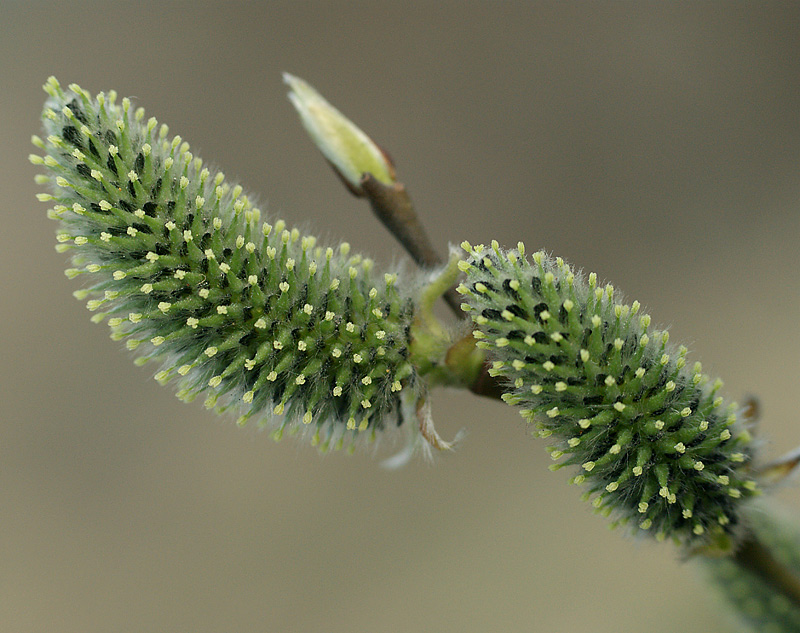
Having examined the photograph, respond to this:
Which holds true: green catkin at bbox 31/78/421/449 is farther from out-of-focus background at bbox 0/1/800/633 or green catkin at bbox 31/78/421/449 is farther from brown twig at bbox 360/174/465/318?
out-of-focus background at bbox 0/1/800/633

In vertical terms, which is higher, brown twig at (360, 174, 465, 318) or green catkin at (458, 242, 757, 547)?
brown twig at (360, 174, 465, 318)

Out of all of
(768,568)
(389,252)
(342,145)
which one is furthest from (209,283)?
(389,252)

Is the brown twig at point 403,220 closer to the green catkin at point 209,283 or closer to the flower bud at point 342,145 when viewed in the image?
the flower bud at point 342,145

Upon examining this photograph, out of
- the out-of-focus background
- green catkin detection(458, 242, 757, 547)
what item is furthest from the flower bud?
the out-of-focus background

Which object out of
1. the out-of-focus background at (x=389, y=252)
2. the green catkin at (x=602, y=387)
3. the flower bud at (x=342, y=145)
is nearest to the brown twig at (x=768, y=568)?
the green catkin at (x=602, y=387)

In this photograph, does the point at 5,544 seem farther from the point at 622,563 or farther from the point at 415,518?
the point at 622,563

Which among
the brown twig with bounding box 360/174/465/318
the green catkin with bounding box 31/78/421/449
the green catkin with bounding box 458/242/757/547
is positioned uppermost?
the brown twig with bounding box 360/174/465/318
